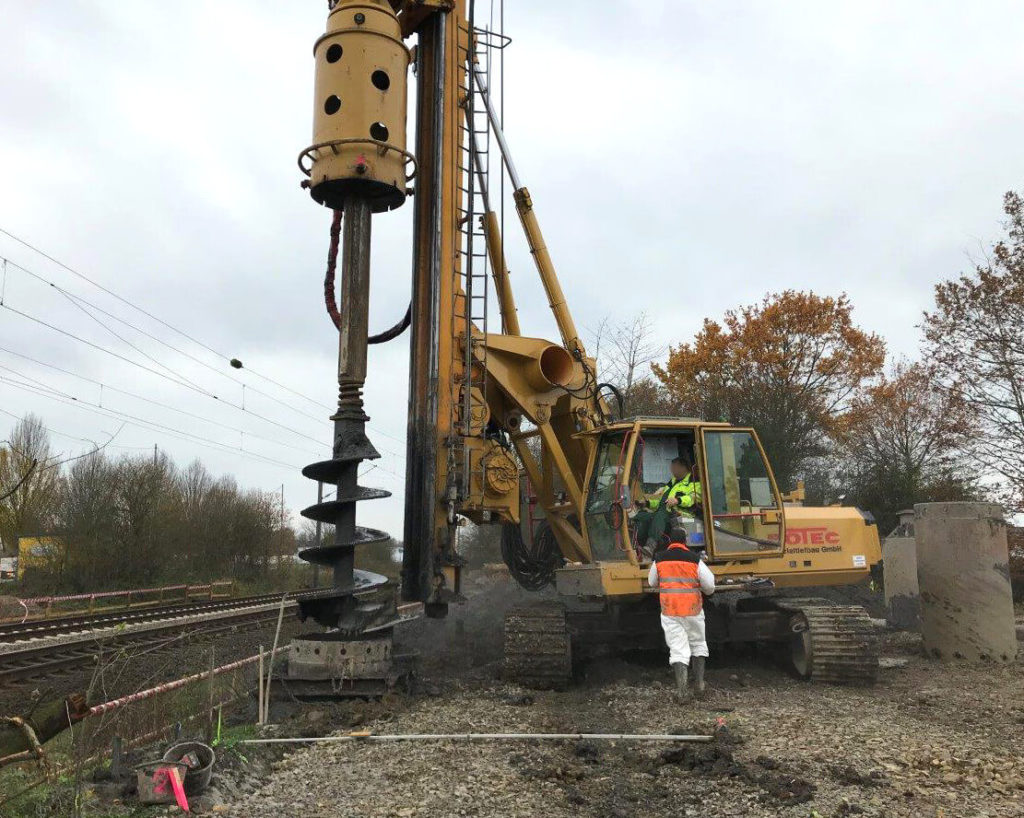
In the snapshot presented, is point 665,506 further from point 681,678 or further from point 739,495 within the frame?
point 681,678

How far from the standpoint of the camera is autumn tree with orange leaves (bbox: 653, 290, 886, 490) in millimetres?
30641

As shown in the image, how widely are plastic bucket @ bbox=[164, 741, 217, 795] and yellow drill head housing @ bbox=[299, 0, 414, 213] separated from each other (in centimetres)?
537

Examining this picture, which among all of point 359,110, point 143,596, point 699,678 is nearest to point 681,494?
point 699,678

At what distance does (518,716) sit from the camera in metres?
7.13

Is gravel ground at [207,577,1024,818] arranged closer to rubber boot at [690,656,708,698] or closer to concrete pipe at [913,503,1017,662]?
rubber boot at [690,656,708,698]

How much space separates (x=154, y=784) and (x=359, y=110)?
624 cm

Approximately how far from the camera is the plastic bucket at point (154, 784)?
15.6 ft

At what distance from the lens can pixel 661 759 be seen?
566 centimetres

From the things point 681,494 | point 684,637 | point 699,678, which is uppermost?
point 681,494

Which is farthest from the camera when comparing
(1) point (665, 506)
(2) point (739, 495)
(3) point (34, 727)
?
(2) point (739, 495)

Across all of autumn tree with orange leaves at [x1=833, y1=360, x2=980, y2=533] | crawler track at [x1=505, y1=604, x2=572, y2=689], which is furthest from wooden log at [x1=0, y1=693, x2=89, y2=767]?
autumn tree with orange leaves at [x1=833, y1=360, x2=980, y2=533]

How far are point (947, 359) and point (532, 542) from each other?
42.0 feet

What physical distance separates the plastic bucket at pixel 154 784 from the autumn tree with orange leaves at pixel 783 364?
26268mm

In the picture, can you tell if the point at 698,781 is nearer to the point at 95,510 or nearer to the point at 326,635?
the point at 326,635
